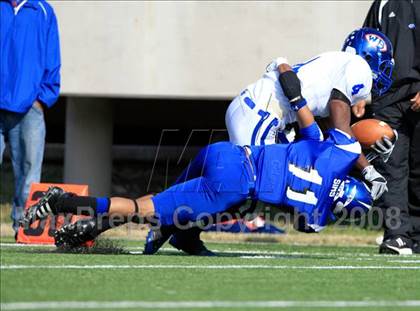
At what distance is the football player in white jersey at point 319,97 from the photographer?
7.61 m

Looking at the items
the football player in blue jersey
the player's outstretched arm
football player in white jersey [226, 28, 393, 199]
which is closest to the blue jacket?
football player in white jersey [226, 28, 393, 199]

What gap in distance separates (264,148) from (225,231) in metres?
4.36

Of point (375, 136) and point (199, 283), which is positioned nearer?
point (199, 283)

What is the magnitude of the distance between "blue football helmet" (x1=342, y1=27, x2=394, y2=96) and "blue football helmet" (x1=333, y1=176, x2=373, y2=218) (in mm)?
926

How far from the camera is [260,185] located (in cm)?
726

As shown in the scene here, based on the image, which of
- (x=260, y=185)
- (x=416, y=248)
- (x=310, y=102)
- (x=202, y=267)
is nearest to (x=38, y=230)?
(x=260, y=185)

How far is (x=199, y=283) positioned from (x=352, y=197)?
2208 mm

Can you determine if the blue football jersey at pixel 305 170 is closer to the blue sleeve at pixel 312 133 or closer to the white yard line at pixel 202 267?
the blue sleeve at pixel 312 133

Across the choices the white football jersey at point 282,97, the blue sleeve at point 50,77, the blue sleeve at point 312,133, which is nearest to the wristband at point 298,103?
the blue sleeve at point 312,133

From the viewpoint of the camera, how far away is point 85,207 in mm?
7016

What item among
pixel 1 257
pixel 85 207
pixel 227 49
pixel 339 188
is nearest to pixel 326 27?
pixel 227 49

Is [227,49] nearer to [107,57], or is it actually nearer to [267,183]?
[107,57]

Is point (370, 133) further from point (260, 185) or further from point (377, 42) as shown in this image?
point (260, 185)

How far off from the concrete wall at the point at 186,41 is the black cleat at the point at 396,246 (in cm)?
342
